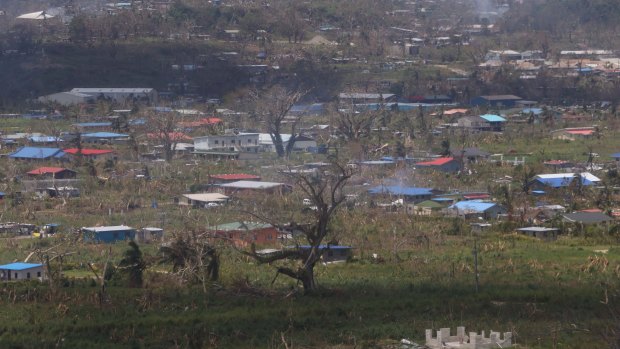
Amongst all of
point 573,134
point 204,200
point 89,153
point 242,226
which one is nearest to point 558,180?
point 204,200

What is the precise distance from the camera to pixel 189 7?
58344mm

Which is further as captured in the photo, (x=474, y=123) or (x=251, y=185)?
(x=474, y=123)

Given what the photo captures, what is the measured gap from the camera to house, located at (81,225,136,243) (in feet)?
81.9

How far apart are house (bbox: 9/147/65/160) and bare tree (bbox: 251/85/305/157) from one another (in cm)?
545

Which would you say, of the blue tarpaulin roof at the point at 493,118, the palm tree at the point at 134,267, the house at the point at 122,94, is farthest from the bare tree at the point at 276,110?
the palm tree at the point at 134,267

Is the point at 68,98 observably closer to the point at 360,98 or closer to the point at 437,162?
the point at 360,98

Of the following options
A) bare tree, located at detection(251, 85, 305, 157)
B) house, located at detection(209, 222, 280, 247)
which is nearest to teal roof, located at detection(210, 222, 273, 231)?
house, located at detection(209, 222, 280, 247)

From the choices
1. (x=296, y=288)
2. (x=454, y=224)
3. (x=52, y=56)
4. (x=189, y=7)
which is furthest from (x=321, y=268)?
(x=189, y=7)

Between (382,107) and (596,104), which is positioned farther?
(596,104)

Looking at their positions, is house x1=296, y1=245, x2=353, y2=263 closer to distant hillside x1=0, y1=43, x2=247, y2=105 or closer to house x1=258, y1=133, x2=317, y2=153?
house x1=258, y1=133, x2=317, y2=153

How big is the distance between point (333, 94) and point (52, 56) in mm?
9647

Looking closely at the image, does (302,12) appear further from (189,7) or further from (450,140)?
(450,140)

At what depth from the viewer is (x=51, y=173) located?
3183 centimetres

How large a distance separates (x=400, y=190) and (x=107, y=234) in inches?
291
